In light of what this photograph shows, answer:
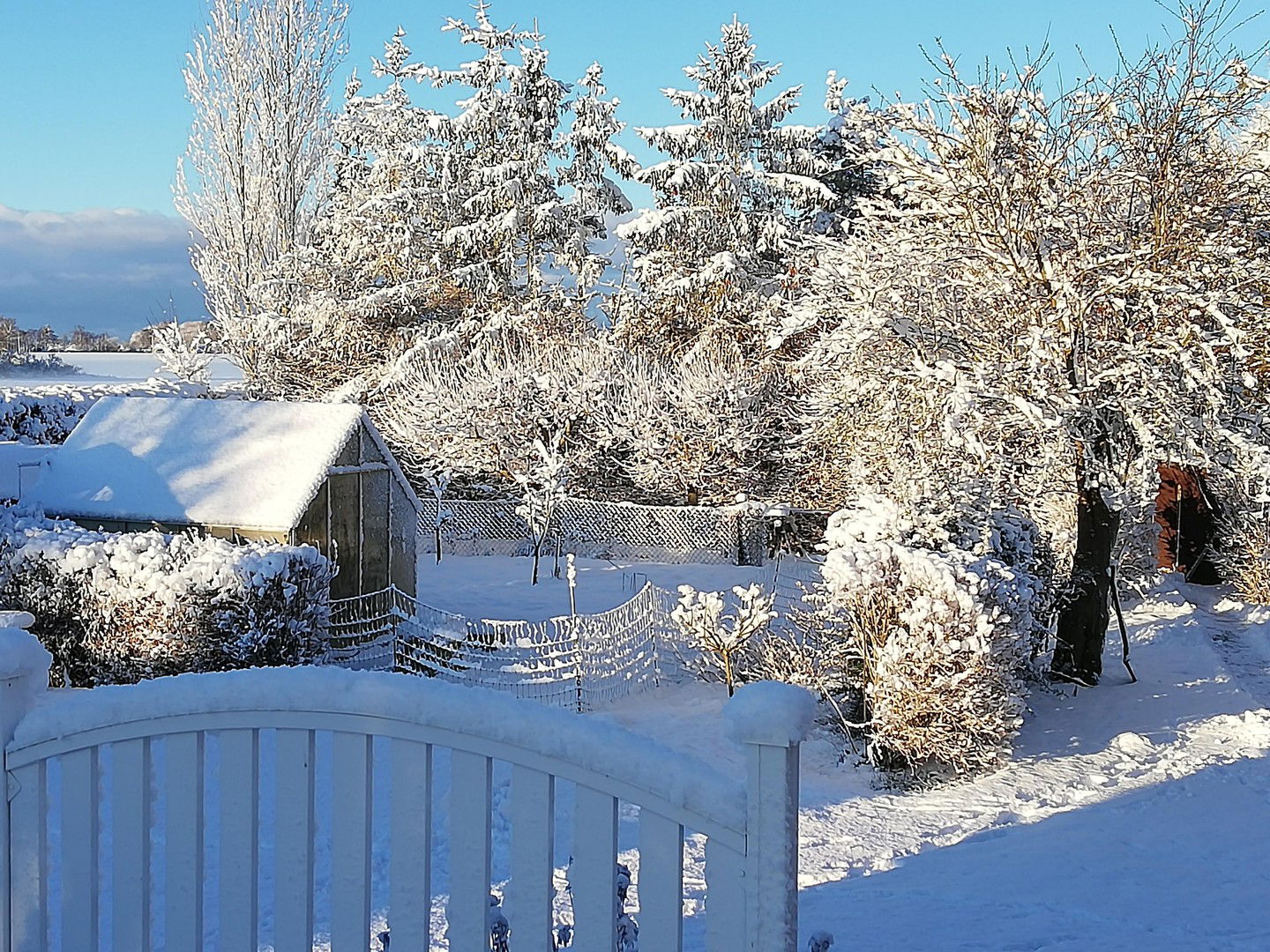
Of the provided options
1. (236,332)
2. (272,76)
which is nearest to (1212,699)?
(236,332)

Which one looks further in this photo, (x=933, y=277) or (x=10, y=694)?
(x=933, y=277)

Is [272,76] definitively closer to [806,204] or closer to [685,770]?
[806,204]

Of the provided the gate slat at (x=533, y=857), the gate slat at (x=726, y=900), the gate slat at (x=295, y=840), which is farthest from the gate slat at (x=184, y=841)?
the gate slat at (x=726, y=900)

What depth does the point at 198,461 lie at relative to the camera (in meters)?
11.3

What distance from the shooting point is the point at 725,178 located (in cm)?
2167

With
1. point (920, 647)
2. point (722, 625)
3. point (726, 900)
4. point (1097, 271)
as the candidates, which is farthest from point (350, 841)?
point (1097, 271)

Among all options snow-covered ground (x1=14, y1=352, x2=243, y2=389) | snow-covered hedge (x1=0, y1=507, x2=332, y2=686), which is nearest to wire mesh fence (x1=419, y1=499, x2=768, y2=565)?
snow-covered hedge (x1=0, y1=507, x2=332, y2=686)

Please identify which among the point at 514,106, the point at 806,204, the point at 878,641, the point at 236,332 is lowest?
the point at 878,641

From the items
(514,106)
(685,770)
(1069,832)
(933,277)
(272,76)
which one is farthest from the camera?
(272,76)

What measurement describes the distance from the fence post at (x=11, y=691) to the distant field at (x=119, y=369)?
25.4 meters

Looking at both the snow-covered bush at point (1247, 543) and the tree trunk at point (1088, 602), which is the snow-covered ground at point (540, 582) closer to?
the tree trunk at point (1088, 602)

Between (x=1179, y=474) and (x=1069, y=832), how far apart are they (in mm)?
12356

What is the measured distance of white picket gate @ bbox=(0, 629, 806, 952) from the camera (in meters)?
1.86

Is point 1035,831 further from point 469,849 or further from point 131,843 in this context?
point 131,843
